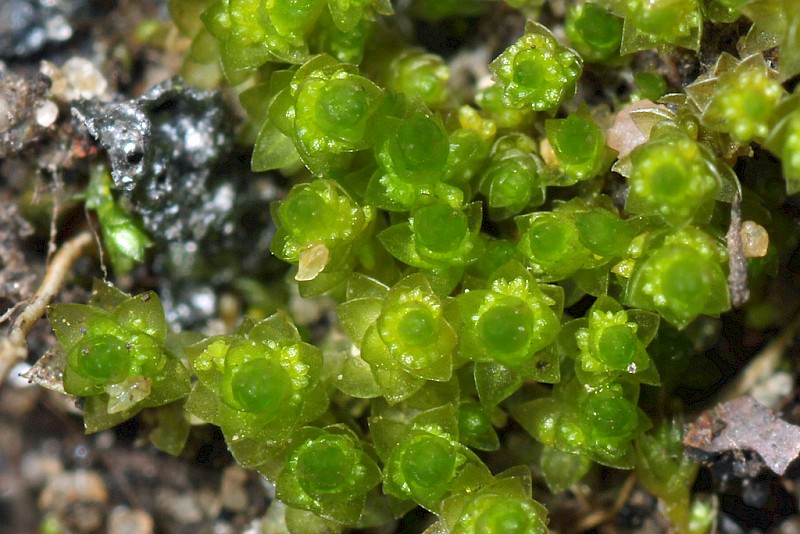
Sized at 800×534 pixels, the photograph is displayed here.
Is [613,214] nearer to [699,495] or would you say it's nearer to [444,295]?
[444,295]

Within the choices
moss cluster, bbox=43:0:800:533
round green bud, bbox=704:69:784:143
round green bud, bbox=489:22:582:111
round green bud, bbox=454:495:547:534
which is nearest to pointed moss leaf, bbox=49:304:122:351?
moss cluster, bbox=43:0:800:533

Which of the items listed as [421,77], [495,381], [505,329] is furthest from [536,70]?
[495,381]

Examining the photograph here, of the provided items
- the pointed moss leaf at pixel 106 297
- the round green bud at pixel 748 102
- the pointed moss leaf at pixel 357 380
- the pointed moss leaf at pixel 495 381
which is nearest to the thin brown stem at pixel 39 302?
the pointed moss leaf at pixel 106 297

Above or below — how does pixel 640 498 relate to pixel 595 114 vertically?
below

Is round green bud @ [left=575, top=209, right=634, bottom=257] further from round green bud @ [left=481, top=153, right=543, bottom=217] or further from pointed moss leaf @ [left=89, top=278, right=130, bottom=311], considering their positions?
pointed moss leaf @ [left=89, top=278, right=130, bottom=311]

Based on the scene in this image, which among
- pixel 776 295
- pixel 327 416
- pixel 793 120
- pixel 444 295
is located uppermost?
pixel 793 120

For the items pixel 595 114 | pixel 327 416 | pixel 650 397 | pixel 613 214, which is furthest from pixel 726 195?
pixel 327 416

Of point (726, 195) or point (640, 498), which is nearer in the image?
point (726, 195)
